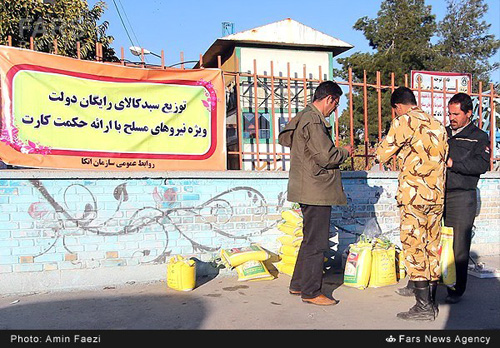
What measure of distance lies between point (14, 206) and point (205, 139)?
6.81 ft

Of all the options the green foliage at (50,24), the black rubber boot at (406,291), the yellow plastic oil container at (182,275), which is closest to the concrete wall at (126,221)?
the yellow plastic oil container at (182,275)

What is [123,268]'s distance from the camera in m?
4.39

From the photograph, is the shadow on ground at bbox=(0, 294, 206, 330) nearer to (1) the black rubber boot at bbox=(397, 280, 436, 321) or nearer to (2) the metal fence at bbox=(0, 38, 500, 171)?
(1) the black rubber boot at bbox=(397, 280, 436, 321)

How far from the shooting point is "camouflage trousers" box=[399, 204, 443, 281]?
3.26 metres

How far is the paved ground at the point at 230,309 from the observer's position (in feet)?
10.5

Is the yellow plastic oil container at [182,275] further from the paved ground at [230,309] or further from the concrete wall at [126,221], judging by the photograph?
the concrete wall at [126,221]

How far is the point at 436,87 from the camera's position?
6.98 metres

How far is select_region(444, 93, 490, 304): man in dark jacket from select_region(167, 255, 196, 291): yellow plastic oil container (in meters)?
2.35

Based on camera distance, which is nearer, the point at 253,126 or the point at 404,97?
the point at 404,97

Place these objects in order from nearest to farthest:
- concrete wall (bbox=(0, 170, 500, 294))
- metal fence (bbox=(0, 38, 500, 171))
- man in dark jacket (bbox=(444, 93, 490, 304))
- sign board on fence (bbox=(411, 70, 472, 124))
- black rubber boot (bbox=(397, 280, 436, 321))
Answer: black rubber boot (bbox=(397, 280, 436, 321)), man in dark jacket (bbox=(444, 93, 490, 304)), concrete wall (bbox=(0, 170, 500, 294)), metal fence (bbox=(0, 38, 500, 171)), sign board on fence (bbox=(411, 70, 472, 124))

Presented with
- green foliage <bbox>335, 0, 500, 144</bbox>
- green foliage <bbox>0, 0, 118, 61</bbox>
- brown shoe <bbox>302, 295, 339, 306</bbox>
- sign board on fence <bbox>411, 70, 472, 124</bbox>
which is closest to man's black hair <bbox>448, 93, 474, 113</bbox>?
brown shoe <bbox>302, 295, 339, 306</bbox>

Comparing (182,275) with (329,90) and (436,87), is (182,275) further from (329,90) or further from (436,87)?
(436,87)

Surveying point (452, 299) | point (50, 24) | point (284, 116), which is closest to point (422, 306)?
point (452, 299)

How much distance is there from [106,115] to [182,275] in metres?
1.88
